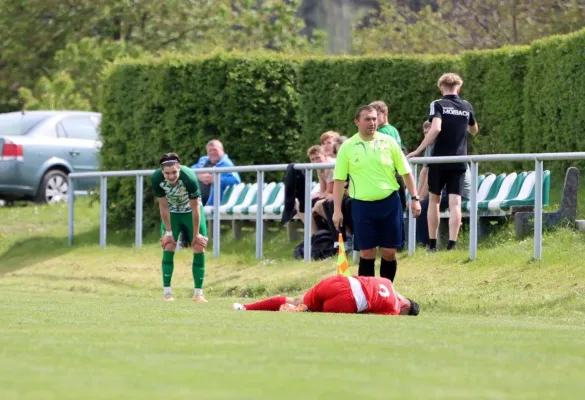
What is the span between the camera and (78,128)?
30672 mm

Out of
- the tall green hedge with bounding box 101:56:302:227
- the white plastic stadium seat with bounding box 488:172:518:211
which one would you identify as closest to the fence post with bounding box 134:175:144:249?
the tall green hedge with bounding box 101:56:302:227

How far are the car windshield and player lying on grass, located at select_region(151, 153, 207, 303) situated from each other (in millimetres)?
13176

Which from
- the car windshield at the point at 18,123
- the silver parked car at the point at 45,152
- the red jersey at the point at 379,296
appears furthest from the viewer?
the car windshield at the point at 18,123

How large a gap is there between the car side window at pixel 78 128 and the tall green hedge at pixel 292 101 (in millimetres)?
3045

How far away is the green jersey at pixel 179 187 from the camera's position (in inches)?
657

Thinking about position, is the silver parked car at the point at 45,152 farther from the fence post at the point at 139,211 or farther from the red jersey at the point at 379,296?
the red jersey at the point at 379,296

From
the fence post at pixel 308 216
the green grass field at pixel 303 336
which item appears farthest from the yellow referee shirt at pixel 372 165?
the fence post at pixel 308 216

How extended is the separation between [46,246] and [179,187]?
9439mm

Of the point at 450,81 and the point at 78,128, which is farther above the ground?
the point at 450,81

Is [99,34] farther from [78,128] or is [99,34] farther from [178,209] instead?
[178,209]

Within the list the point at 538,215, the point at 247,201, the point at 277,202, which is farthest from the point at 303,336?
the point at 247,201

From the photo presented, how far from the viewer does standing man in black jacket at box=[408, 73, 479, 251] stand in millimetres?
17375

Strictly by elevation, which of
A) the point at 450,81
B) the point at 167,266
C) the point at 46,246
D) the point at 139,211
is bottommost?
the point at 46,246

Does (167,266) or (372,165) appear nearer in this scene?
(372,165)
